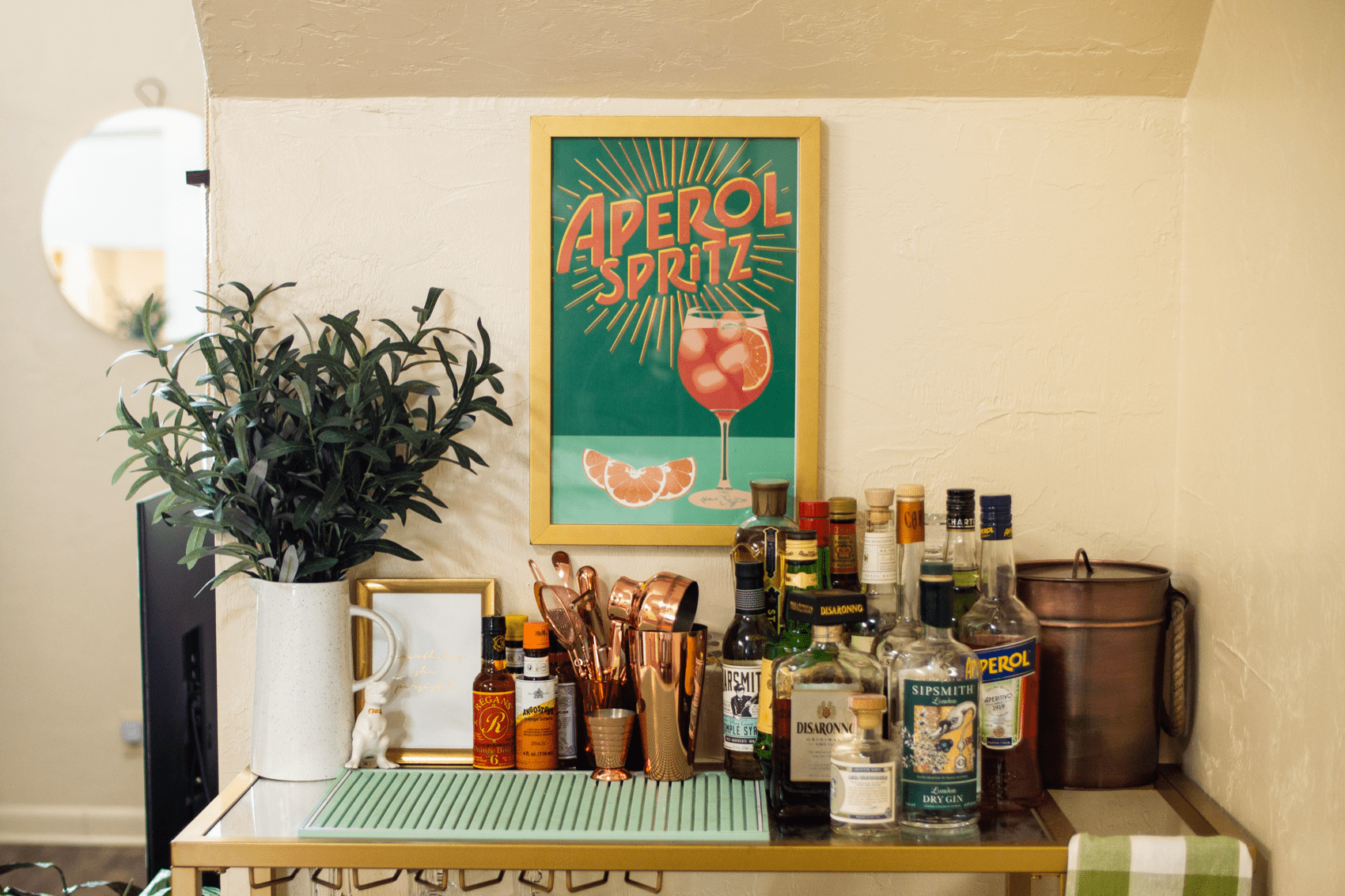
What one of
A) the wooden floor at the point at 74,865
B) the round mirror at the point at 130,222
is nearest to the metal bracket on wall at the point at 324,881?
the wooden floor at the point at 74,865

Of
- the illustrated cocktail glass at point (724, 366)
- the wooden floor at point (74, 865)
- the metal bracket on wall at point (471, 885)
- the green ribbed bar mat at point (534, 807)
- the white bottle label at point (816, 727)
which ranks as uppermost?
the illustrated cocktail glass at point (724, 366)

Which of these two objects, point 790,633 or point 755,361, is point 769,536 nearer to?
point 790,633

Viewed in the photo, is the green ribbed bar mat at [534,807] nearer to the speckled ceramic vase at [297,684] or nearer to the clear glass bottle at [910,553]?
the speckled ceramic vase at [297,684]

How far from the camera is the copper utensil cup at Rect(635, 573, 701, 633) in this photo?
1222 millimetres

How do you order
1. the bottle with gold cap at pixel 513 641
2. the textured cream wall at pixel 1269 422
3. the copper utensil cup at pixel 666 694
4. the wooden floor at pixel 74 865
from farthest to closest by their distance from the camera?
the wooden floor at pixel 74 865 → the bottle with gold cap at pixel 513 641 → the copper utensil cup at pixel 666 694 → the textured cream wall at pixel 1269 422

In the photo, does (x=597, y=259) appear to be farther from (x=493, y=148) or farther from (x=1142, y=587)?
(x=1142, y=587)

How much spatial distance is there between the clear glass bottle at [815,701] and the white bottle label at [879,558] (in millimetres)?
85

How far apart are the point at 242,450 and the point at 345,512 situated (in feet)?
0.50

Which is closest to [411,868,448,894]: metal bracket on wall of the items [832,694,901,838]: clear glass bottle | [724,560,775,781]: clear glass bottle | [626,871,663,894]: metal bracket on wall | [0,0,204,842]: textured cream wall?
[626,871,663,894]: metal bracket on wall

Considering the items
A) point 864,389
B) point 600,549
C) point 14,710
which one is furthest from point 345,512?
point 14,710

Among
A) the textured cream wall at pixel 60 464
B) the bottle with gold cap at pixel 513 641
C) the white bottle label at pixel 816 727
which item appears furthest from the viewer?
the textured cream wall at pixel 60 464

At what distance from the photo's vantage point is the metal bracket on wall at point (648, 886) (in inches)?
50.9

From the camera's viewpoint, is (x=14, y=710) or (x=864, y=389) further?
(x=14, y=710)

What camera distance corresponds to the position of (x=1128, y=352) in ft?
4.48
